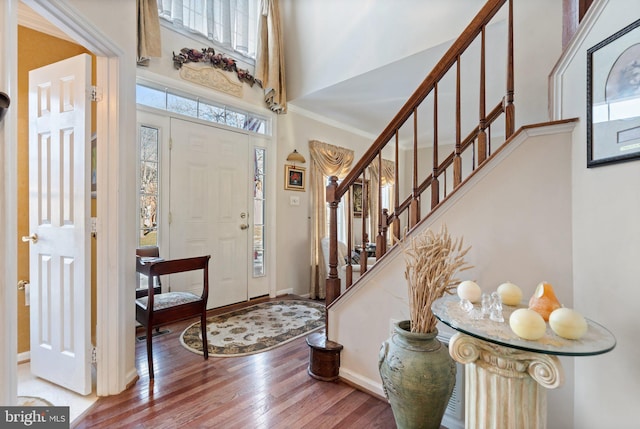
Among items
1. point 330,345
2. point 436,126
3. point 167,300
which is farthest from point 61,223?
point 436,126

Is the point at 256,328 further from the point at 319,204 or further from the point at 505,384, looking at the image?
the point at 505,384

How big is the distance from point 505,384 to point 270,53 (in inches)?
155

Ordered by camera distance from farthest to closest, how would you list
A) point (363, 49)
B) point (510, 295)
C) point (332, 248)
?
1. point (363, 49)
2. point (332, 248)
3. point (510, 295)

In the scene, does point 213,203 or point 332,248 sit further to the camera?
point 213,203

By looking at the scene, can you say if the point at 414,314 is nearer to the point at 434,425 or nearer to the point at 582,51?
the point at 434,425

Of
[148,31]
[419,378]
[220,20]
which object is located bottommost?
[419,378]

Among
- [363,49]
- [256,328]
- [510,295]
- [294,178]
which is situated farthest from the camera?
[294,178]

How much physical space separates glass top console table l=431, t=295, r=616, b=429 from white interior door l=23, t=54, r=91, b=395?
2036 mm

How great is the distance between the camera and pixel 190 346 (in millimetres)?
2541

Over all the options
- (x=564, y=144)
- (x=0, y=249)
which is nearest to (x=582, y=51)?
(x=564, y=144)

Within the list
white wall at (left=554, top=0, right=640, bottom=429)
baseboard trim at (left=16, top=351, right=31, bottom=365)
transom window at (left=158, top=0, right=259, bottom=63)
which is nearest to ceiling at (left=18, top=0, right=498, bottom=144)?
transom window at (left=158, top=0, right=259, bottom=63)

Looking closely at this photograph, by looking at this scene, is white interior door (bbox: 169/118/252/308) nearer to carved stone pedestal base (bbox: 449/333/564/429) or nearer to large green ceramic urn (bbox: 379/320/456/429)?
large green ceramic urn (bbox: 379/320/456/429)

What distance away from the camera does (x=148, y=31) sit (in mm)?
2729

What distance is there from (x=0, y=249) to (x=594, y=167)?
2.27 m
